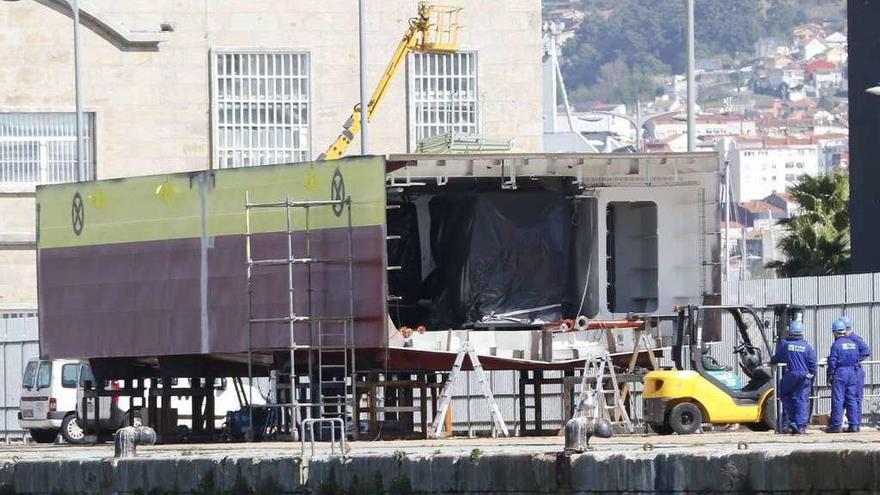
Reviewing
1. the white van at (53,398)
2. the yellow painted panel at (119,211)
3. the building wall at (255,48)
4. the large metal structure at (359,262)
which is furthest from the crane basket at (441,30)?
the large metal structure at (359,262)

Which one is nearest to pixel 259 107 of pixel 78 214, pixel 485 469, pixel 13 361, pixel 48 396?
pixel 13 361

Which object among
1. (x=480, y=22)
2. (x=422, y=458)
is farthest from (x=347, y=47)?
(x=422, y=458)

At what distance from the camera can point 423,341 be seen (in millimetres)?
28797

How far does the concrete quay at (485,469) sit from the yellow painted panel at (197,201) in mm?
3458

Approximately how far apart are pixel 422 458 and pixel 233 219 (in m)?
9.55

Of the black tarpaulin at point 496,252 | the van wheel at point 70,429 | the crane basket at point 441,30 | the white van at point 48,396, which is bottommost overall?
the van wheel at point 70,429

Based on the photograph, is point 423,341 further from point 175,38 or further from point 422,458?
point 175,38

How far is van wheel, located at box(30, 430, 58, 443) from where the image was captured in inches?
1574

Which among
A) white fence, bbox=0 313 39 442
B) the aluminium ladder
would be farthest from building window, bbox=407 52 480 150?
the aluminium ladder

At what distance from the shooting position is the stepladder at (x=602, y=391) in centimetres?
2861

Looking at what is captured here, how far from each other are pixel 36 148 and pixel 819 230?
19.5 meters

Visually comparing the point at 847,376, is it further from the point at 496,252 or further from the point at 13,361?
the point at 13,361

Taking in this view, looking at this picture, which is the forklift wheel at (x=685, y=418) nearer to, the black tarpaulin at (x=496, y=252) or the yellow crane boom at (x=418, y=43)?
the black tarpaulin at (x=496, y=252)

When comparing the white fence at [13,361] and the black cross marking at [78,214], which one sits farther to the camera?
the white fence at [13,361]
